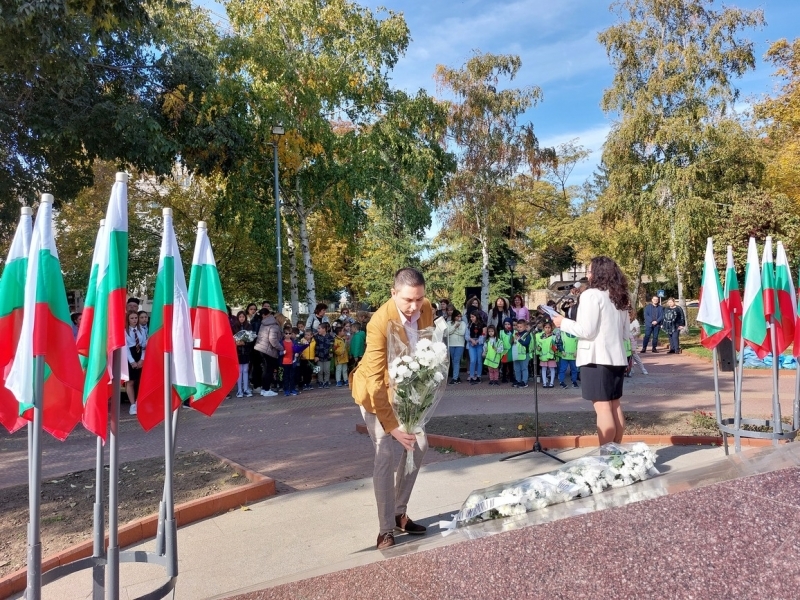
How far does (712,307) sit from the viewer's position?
5.91 m

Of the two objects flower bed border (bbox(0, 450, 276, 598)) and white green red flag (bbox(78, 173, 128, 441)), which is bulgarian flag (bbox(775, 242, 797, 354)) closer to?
flower bed border (bbox(0, 450, 276, 598))

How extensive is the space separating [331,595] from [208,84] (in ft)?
51.3

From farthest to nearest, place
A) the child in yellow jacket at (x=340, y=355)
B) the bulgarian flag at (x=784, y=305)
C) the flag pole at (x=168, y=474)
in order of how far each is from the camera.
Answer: the child in yellow jacket at (x=340, y=355)
the bulgarian flag at (x=784, y=305)
the flag pole at (x=168, y=474)

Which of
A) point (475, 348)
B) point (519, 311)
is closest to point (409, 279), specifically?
point (475, 348)

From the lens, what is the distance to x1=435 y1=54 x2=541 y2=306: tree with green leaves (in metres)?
26.8

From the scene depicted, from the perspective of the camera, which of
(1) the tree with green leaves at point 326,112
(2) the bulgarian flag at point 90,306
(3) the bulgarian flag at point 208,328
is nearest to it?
(2) the bulgarian flag at point 90,306

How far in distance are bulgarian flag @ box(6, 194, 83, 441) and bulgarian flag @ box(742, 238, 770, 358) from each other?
564 cm

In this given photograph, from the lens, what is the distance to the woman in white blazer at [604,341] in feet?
18.2

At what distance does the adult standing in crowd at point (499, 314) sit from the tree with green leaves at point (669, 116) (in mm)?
12803

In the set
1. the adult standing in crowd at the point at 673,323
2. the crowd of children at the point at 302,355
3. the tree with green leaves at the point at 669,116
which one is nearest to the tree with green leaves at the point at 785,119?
the tree with green leaves at the point at 669,116

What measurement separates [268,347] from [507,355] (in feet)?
16.9

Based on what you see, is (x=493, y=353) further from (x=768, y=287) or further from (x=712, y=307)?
(x=768, y=287)

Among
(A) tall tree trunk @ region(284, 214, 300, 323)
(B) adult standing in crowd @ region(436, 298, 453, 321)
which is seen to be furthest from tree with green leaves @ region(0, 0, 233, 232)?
(B) adult standing in crowd @ region(436, 298, 453, 321)

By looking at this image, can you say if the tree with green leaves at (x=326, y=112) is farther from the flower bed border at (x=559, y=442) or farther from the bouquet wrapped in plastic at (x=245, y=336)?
the flower bed border at (x=559, y=442)
